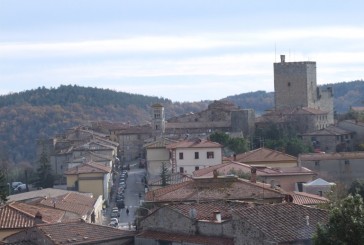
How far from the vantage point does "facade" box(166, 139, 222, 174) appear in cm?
6806

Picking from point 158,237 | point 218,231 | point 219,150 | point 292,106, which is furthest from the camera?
point 292,106

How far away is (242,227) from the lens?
2822 cm

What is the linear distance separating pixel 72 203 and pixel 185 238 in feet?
65.0

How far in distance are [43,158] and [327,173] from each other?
997 inches

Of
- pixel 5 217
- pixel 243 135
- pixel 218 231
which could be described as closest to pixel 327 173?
pixel 243 135

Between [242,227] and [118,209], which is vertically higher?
[242,227]

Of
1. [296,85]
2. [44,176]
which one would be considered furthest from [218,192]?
[296,85]

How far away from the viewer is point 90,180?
67.8m

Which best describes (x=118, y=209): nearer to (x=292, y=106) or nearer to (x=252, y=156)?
(x=252, y=156)

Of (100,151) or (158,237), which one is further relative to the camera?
(100,151)

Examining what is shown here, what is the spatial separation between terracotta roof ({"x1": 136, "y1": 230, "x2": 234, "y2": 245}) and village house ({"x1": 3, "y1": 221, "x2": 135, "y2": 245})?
774 mm

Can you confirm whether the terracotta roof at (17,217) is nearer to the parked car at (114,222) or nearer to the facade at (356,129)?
the parked car at (114,222)

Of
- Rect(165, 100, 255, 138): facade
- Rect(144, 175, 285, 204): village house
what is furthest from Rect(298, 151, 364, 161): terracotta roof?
Rect(144, 175, 285, 204): village house

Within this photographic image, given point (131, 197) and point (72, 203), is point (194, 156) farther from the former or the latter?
point (72, 203)
